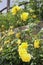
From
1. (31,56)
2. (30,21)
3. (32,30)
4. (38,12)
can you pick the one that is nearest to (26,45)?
(31,56)

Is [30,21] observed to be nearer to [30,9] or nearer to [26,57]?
[30,9]

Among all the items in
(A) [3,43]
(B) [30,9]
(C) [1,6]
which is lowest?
(C) [1,6]

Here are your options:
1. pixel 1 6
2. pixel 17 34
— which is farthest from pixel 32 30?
pixel 1 6

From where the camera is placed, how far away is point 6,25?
5.16 ft

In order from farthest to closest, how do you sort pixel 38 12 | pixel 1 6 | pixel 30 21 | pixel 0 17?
1. pixel 1 6
2. pixel 0 17
3. pixel 38 12
4. pixel 30 21

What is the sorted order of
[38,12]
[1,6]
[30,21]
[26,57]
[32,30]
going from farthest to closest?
[1,6] < [38,12] < [30,21] < [32,30] < [26,57]

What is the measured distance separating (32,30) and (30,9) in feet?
1.01

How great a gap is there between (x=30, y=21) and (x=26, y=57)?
396mm

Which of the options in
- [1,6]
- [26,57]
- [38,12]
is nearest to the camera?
[26,57]

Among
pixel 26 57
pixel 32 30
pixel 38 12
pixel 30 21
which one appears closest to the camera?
pixel 26 57

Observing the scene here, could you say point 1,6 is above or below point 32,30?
below

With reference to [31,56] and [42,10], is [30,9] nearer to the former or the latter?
[42,10]

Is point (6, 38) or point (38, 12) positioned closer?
point (6, 38)

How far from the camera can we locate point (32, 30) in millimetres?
1267
